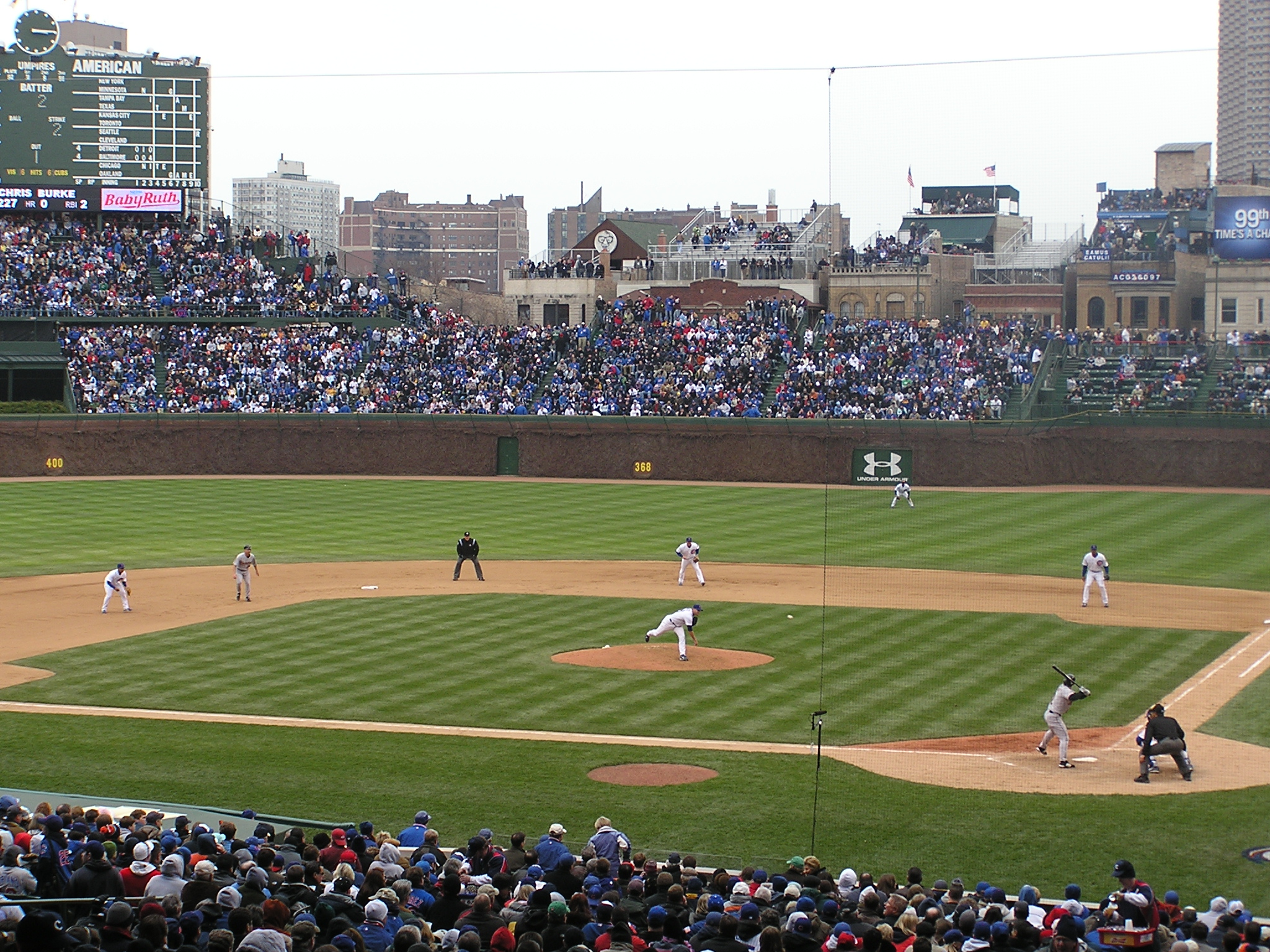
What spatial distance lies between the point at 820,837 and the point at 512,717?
644 cm

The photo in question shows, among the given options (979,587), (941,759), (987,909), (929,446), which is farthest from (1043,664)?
(929,446)

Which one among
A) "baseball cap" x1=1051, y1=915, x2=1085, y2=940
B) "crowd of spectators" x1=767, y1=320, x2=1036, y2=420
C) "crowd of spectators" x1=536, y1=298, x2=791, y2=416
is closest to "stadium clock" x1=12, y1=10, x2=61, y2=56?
"crowd of spectators" x1=536, y1=298, x2=791, y2=416

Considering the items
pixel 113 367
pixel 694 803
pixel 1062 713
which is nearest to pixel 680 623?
pixel 1062 713

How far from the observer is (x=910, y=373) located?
184ft

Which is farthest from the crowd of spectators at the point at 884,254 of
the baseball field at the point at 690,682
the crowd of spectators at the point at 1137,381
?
the baseball field at the point at 690,682

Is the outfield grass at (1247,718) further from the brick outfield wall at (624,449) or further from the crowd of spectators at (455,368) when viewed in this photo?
the crowd of spectators at (455,368)

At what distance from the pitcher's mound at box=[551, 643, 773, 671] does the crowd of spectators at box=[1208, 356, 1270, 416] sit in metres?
31.2

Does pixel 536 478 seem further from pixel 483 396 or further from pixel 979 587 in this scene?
pixel 979 587

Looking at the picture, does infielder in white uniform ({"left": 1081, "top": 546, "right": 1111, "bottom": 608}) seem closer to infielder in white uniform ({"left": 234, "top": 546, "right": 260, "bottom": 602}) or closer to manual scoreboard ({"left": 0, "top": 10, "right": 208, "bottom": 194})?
infielder in white uniform ({"left": 234, "top": 546, "right": 260, "bottom": 602})

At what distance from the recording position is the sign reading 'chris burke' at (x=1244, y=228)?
65938mm

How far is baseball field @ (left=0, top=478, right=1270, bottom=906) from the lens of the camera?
1644 cm

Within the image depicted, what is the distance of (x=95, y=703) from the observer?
21922 mm

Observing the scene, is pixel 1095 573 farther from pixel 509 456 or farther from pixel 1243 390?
pixel 509 456

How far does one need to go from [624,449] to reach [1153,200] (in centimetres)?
3682
